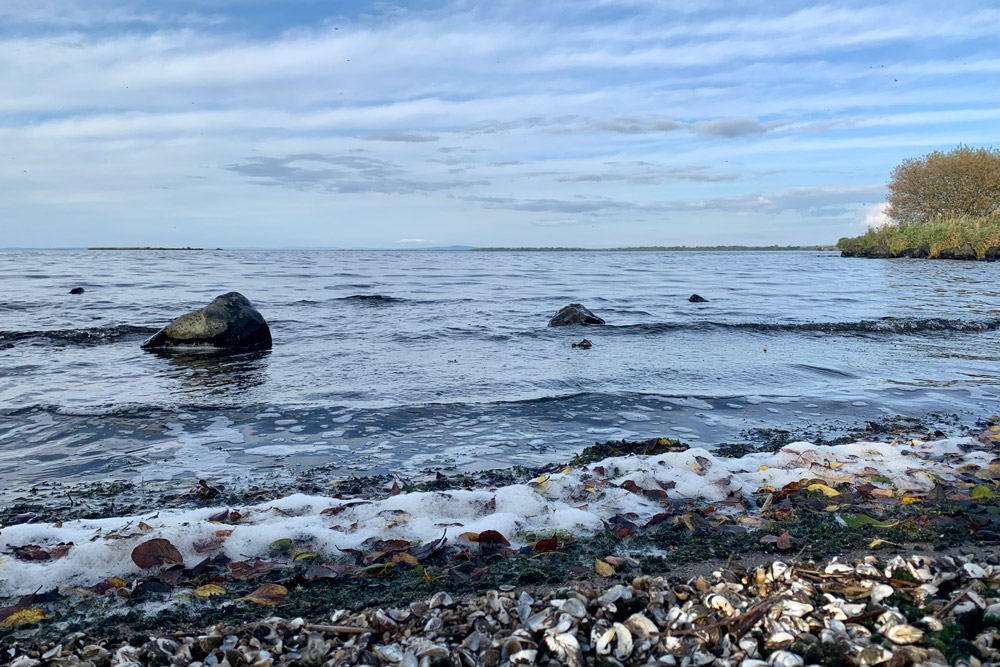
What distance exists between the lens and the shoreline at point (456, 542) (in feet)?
8.68

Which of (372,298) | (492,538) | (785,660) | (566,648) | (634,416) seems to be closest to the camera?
(785,660)

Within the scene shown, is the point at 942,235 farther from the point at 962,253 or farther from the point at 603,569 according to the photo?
the point at 603,569

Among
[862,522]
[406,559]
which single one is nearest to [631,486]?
[862,522]

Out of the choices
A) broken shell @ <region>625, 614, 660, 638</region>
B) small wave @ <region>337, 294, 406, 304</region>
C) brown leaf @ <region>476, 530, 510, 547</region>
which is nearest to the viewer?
broken shell @ <region>625, 614, 660, 638</region>

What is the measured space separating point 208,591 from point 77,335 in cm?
1080

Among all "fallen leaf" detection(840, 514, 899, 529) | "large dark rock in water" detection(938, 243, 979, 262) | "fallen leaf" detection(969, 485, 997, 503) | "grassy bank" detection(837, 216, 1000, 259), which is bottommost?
"fallen leaf" detection(840, 514, 899, 529)

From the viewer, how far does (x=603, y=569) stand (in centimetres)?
276

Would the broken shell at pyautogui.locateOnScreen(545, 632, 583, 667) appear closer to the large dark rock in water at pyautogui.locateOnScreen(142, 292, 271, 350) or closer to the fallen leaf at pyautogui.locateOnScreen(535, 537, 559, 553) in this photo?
the fallen leaf at pyautogui.locateOnScreen(535, 537, 559, 553)

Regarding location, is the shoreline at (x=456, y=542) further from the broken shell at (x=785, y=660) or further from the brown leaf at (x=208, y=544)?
the broken shell at (x=785, y=660)

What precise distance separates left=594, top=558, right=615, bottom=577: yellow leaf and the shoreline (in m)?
0.01

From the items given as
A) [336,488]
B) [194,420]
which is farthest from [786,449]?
[194,420]

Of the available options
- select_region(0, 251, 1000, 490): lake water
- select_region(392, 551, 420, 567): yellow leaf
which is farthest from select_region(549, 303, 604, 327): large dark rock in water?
select_region(392, 551, 420, 567): yellow leaf

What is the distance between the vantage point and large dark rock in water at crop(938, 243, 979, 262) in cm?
3973

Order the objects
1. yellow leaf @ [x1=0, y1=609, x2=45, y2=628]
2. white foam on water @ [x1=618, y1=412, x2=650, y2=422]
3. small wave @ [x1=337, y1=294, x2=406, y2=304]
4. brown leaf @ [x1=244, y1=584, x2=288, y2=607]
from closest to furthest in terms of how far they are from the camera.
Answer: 1. yellow leaf @ [x1=0, y1=609, x2=45, y2=628]
2. brown leaf @ [x1=244, y1=584, x2=288, y2=607]
3. white foam on water @ [x1=618, y1=412, x2=650, y2=422]
4. small wave @ [x1=337, y1=294, x2=406, y2=304]
